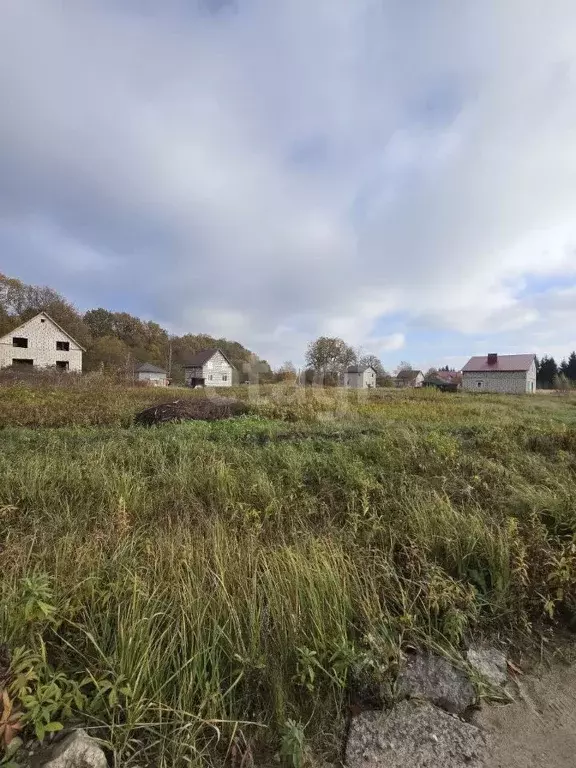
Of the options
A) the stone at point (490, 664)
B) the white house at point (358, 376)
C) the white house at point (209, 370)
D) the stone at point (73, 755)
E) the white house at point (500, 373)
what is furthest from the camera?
the white house at point (358, 376)

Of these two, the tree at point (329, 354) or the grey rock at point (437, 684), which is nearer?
the grey rock at point (437, 684)

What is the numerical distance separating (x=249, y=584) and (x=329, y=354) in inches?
2351

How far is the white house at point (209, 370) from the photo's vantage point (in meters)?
56.0

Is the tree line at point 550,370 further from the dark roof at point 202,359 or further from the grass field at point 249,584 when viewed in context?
the grass field at point 249,584

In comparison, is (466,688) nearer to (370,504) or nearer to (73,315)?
(370,504)

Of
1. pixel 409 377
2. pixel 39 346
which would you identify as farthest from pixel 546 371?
pixel 39 346

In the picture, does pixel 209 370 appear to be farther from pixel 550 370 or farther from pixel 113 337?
pixel 550 370

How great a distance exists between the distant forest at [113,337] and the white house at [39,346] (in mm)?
3471

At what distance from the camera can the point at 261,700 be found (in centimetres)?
197

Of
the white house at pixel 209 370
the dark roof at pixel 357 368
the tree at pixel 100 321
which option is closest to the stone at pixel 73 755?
the white house at pixel 209 370

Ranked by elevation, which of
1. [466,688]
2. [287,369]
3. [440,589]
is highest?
[287,369]

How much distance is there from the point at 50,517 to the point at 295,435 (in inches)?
181

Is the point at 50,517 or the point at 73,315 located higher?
the point at 73,315

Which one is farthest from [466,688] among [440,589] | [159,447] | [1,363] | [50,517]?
[1,363]
